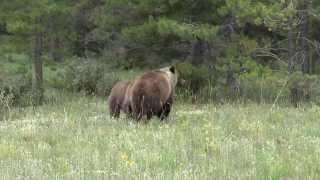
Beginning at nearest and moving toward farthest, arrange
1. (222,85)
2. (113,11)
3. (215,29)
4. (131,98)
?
(131,98), (215,29), (222,85), (113,11)

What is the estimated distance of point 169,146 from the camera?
348 inches

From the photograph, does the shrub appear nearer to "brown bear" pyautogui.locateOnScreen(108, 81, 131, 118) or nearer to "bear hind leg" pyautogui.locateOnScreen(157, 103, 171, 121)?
"brown bear" pyautogui.locateOnScreen(108, 81, 131, 118)

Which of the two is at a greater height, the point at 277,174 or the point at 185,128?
the point at 277,174

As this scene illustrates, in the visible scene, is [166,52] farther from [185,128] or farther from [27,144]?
[27,144]

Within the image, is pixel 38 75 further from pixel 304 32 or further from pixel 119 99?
pixel 304 32

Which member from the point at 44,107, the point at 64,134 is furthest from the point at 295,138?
the point at 44,107

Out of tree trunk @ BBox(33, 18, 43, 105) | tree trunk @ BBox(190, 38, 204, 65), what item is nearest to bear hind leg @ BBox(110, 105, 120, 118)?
tree trunk @ BBox(33, 18, 43, 105)

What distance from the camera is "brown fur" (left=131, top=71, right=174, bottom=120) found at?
11.7 metres

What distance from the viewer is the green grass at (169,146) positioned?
23.1ft

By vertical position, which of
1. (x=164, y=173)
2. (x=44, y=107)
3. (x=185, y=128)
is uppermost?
(x=164, y=173)

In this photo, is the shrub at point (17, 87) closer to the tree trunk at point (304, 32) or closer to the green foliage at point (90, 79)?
the green foliage at point (90, 79)

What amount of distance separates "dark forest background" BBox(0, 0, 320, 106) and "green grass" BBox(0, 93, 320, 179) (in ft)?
8.43

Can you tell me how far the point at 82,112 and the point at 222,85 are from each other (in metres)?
5.43

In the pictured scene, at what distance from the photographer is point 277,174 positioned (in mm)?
Result: 6730
